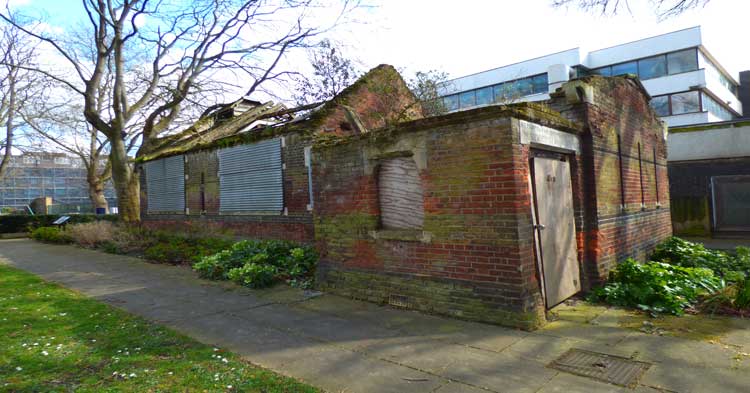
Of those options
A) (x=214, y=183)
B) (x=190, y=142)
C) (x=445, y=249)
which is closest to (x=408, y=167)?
(x=445, y=249)

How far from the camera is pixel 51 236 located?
17547 millimetres

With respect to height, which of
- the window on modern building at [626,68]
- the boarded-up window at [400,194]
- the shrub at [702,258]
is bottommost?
the shrub at [702,258]

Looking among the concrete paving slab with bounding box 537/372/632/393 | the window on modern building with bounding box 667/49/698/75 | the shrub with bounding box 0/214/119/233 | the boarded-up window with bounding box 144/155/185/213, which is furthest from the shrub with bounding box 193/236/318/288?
the window on modern building with bounding box 667/49/698/75

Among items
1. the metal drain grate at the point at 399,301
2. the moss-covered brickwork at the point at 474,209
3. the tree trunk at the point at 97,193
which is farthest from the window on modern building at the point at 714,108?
the tree trunk at the point at 97,193

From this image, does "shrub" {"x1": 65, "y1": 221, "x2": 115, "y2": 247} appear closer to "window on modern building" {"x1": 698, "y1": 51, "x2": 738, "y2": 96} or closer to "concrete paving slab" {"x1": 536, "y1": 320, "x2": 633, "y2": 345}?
"concrete paving slab" {"x1": 536, "y1": 320, "x2": 633, "y2": 345}

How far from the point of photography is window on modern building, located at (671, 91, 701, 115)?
1200 inches

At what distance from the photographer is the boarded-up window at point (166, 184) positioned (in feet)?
46.3

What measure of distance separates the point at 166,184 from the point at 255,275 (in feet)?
28.9

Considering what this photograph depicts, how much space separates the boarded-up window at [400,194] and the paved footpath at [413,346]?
1.25 m

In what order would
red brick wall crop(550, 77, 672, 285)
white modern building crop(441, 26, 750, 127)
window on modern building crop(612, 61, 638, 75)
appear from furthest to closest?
window on modern building crop(612, 61, 638, 75) < white modern building crop(441, 26, 750, 127) < red brick wall crop(550, 77, 672, 285)

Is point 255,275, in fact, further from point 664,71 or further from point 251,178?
point 664,71

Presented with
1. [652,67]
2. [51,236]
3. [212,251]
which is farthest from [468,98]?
[212,251]

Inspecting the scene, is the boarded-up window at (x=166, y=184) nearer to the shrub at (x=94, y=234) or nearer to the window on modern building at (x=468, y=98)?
the shrub at (x=94, y=234)

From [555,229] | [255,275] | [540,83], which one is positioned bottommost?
[255,275]
